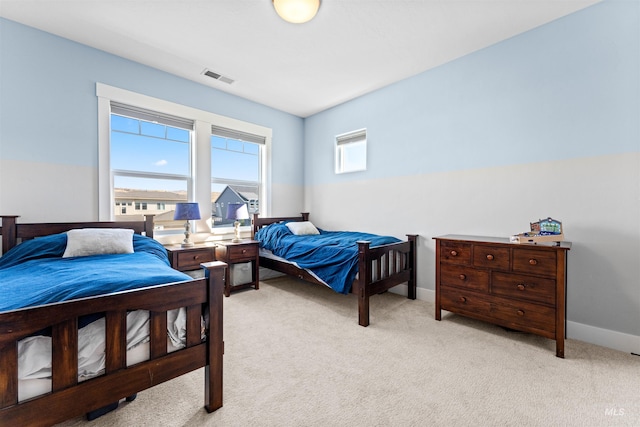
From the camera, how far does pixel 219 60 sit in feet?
9.72

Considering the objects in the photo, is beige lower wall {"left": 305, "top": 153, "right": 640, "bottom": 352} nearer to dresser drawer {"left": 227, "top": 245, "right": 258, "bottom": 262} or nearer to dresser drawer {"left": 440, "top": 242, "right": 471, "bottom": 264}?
dresser drawer {"left": 440, "top": 242, "right": 471, "bottom": 264}

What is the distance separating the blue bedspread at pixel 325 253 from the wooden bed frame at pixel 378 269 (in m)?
0.10

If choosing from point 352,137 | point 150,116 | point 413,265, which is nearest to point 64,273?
point 150,116

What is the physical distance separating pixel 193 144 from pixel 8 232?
1.90 m

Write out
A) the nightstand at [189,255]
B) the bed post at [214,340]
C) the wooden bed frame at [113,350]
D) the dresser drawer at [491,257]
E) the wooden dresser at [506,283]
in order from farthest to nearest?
the nightstand at [189,255] < the dresser drawer at [491,257] < the wooden dresser at [506,283] < the bed post at [214,340] < the wooden bed frame at [113,350]

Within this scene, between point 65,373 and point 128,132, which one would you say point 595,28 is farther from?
point 128,132

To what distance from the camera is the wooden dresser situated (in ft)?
6.48

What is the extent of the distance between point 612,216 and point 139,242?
4.01m

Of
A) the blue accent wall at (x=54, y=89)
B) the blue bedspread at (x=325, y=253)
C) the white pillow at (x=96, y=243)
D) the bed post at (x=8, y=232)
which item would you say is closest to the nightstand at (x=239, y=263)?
the blue bedspread at (x=325, y=253)

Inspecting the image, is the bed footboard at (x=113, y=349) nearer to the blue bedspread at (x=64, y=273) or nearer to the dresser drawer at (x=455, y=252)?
the blue bedspread at (x=64, y=273)

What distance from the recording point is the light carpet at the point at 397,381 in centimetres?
138

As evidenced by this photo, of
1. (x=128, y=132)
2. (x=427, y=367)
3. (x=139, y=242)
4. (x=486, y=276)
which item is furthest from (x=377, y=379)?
(x=128, y=132)

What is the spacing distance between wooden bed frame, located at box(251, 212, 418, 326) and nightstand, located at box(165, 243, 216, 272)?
2.62ft

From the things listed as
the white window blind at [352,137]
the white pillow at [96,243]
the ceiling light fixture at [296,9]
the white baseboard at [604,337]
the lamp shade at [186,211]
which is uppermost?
the ceiling light fixture at [296,9]
